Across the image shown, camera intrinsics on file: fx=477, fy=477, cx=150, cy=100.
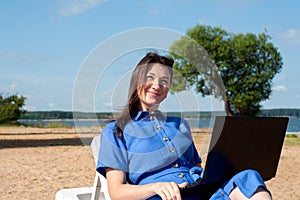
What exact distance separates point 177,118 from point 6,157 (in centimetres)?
849

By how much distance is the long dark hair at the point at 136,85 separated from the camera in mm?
2348

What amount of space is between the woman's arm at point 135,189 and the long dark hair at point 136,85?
0.22 m

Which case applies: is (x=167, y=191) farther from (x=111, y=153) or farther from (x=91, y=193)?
(x=91, y=193)

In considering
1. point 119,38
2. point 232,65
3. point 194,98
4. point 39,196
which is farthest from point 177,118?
point 232,65

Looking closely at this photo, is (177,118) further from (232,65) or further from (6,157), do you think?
(232,65)

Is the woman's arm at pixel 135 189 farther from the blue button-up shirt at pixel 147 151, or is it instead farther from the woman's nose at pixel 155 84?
the woman's nose at pixel 155 84

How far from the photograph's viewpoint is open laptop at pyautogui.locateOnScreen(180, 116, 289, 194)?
6.77ft

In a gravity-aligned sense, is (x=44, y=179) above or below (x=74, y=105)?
below

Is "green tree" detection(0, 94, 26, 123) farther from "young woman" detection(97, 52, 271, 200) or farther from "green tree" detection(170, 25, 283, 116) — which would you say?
"young woman" detection(97, 52, 271, 200)

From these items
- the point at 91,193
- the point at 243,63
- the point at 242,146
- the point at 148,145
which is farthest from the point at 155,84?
the point at 243,63

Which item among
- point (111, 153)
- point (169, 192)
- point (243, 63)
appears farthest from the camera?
point (243, 63)

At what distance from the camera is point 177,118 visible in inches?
98.3

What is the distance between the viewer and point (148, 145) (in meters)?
2.31

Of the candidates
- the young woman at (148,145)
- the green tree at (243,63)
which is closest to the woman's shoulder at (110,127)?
the young woman at (148,145)
